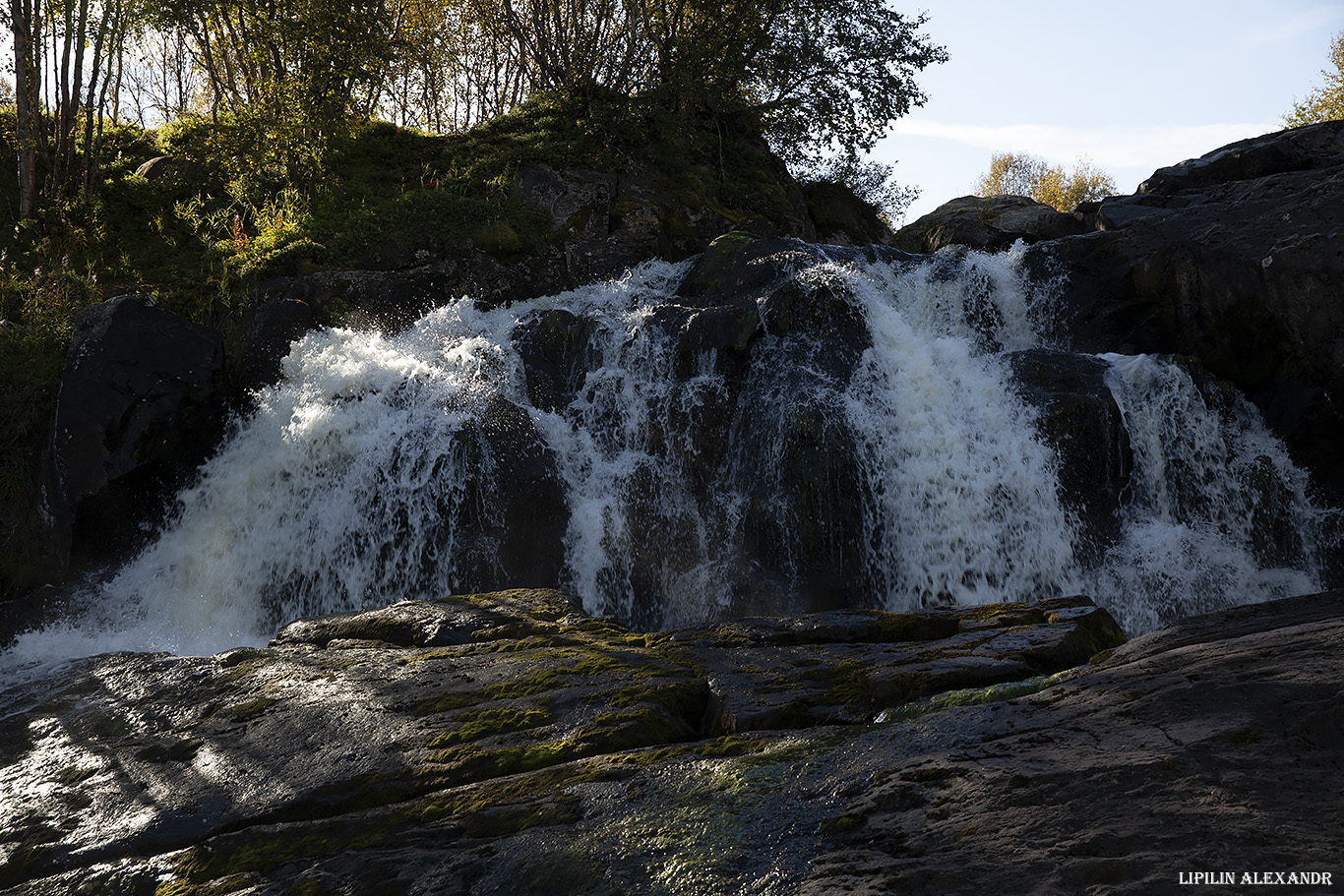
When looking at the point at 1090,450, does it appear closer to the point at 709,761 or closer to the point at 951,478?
the point at 951,478

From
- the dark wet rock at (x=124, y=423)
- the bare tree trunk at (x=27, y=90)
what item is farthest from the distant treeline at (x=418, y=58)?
the dark wet rock at (x=124, y=423)

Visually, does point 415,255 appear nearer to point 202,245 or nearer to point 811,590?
point 202,245

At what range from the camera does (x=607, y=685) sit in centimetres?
490

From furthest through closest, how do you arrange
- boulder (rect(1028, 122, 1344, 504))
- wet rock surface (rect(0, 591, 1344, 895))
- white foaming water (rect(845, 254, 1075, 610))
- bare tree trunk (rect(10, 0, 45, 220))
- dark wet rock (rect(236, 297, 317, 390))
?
bare tree trunk (rect(10, 0, 45, 220)) < dark wet rock (rect(236, 297, 317, 390)) < boulder (rect(1028, 122, 1344, 504)) < white foaming water (rect(845, 254, 1075, 610)) < wet rock surface (rect(0, 591, 1344, 895))

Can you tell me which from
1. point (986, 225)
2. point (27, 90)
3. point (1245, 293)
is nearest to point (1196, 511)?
point (1245, 293)

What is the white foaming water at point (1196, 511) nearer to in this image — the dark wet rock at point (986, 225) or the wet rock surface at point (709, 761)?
the wet rock surface at point (709, 761)

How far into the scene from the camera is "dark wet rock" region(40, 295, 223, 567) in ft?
33.0

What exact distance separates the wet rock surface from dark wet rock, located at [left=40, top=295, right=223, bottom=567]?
4.56 meters

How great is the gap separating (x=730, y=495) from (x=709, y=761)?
20.9ft

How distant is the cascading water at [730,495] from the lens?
929cm

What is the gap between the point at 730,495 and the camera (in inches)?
397

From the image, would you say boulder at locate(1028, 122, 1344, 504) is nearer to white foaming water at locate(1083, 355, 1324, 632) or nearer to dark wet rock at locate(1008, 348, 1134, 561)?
white foaming water at locate(1083, 355, 1324, 632)

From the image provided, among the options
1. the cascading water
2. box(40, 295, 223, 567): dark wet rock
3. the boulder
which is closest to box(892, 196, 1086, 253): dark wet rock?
the boulder

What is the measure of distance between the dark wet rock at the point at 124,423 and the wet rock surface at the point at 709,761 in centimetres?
456
